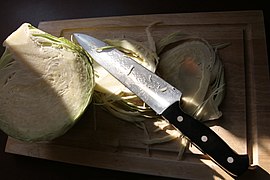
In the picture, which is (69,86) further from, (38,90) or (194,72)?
(194,72)

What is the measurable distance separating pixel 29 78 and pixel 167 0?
19.6 inches

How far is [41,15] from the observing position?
4.02ft

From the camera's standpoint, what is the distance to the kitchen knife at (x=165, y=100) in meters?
0.76

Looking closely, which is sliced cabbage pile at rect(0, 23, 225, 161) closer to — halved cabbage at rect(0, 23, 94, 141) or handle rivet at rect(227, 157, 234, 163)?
halved cabbage at rect(0, 23, 94, 141)

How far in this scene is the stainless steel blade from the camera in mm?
813

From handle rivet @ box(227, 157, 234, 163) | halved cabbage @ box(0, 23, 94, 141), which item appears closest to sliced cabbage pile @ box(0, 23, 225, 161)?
halved cabbage @ box(0, 23, 94, 141)

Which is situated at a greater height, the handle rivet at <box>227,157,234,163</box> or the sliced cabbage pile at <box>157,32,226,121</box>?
the sliced cabbage pile at <box>157,32,226,121</box>

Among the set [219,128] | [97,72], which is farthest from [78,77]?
[219,128]

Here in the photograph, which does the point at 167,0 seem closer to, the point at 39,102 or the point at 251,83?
the point at 251,83

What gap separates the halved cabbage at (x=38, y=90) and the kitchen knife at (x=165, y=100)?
85 mm

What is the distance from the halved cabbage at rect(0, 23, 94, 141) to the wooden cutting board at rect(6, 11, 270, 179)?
0.10 metres

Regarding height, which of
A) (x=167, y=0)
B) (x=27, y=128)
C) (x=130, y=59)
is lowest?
(x=27, y=128)

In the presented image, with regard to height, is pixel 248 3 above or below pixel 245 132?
above

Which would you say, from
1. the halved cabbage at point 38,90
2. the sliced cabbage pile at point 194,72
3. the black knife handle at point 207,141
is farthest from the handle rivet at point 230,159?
the halved cabbage at point 38,90
